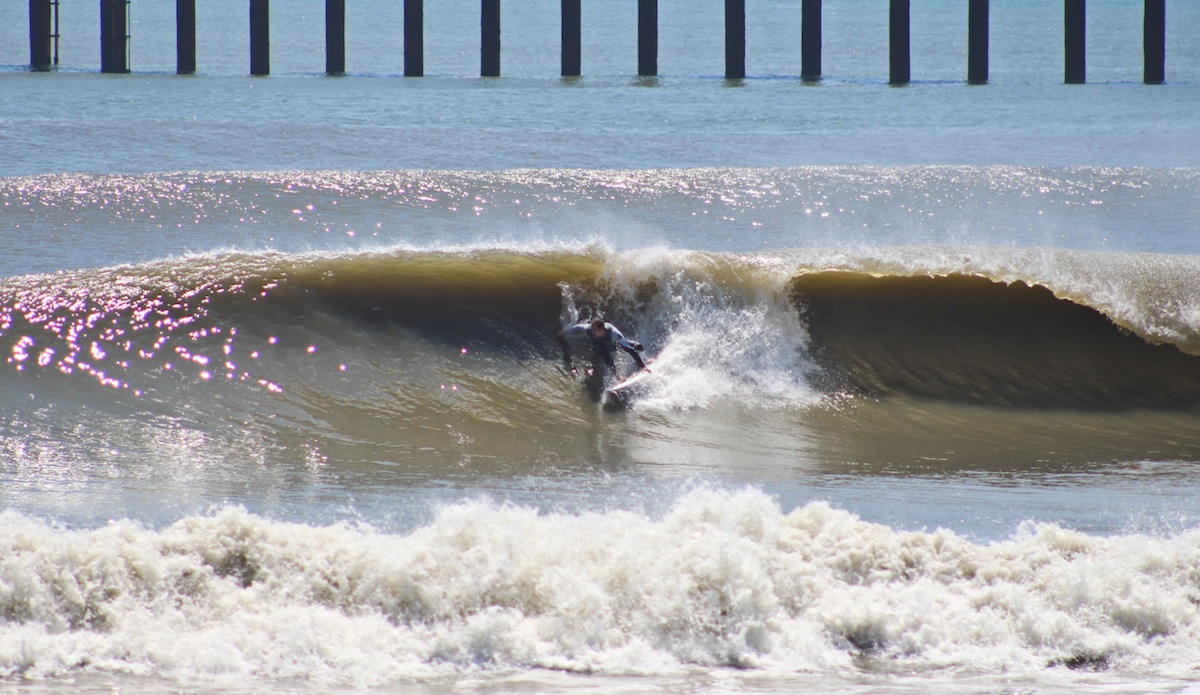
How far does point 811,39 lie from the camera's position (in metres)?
36.7

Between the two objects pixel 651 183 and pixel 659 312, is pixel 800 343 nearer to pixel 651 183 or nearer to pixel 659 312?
pixel 659 312

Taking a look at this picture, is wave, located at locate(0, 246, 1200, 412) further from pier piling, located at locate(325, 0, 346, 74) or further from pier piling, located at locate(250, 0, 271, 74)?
pier piling, located at locate(250, 0, 271, 74)

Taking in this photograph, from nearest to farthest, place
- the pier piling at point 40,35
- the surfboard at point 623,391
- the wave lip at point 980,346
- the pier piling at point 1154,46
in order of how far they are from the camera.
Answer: the surfboard at point 623,391 → the wave lip at point 980,346 → the pier piling at point 40,35 → the pier piling at point 1154,46

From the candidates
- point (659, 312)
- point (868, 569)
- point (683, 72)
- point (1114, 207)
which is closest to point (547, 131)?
point (1114, 207)

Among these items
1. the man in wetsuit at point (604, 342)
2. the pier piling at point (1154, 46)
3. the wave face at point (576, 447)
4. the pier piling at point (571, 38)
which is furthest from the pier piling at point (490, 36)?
the man in wetsuit at point (604, 342)

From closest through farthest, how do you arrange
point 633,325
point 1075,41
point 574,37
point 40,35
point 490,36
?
point 633,325
point 1075,41
point 490,36
point 574,37
point 40,35

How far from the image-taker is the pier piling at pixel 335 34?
113 feet

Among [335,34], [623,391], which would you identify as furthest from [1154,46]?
[623,391]

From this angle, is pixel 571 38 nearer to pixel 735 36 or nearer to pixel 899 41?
pixel 735 36

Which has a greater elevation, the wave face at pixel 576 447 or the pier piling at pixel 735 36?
the pier piling at pixel 735 36

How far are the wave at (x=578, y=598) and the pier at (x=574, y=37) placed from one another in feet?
92.3

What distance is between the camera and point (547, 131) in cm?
2892

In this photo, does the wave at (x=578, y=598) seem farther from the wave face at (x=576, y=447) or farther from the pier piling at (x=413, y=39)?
the pier piling at (x=413, y=39)

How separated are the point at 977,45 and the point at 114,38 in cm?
2355
